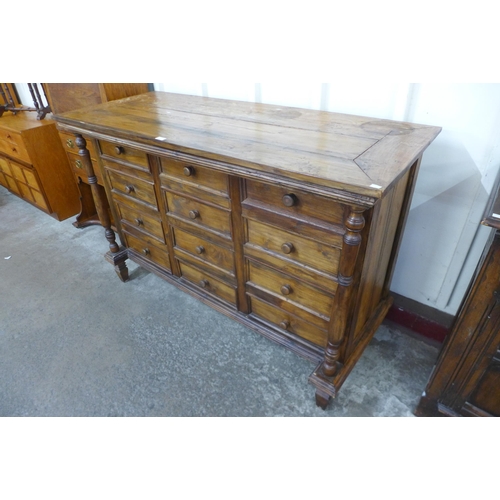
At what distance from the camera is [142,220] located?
1875 millimetres

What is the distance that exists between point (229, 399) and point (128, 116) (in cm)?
136

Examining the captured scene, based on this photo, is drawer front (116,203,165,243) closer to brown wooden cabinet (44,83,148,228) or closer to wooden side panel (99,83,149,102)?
brown wooden cabinet (44,83,148,228)

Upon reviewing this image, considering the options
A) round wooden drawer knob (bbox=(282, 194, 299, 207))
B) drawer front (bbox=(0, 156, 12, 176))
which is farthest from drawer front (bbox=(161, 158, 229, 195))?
drawer front (bbox=(0, 156, 12, 176))

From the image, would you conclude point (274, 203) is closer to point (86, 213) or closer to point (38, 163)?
point (86, 213)

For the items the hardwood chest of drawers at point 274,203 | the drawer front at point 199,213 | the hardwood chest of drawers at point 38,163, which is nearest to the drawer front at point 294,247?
the hardwood chest of drawers at point 274,203

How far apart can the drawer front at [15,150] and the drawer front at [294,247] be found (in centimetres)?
232

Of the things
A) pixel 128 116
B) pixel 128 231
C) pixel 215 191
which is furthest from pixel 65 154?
pixel 215 191

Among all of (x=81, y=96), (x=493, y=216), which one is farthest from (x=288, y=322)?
(x=81, y=96)

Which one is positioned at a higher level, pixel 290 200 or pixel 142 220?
pixel 290 200

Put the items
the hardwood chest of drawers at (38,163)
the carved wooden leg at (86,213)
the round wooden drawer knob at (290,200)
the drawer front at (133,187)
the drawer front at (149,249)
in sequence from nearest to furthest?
the round wooden drawer knob at (290,200)
the drawer front at (133,187)
the drawer front at (149,249)
the hardwood chest of drawers at (38,163)
the carved wooden leg at (86,213)

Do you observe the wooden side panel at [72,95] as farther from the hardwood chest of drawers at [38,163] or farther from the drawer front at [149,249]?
the drawer front at [149,249]

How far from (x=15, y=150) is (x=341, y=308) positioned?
2925 millimetres

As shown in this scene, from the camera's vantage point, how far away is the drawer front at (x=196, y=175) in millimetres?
1332
